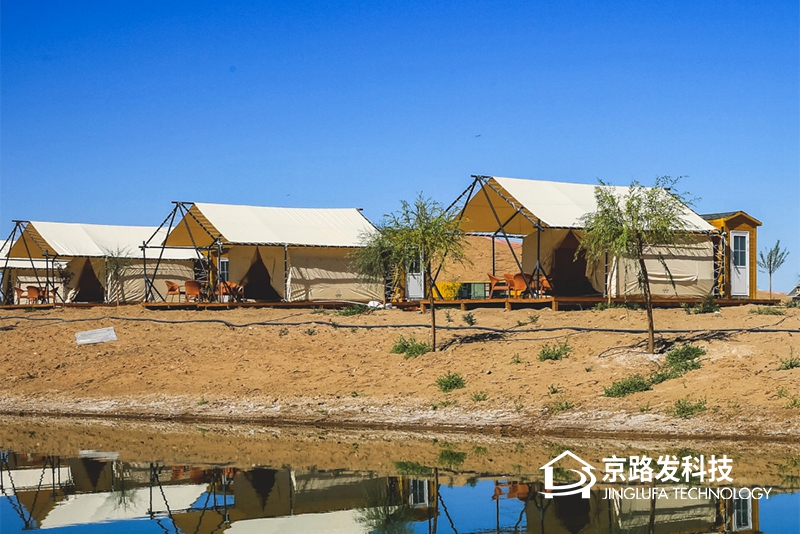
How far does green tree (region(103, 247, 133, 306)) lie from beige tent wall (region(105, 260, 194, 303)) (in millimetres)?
48

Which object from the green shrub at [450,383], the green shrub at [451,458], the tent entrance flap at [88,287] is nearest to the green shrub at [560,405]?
the green shrub at [450,383]

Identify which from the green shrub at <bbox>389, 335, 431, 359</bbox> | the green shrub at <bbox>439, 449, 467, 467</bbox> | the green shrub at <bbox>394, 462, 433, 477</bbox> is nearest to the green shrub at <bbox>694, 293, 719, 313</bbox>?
the green shrub at <bbox>389, 335, 431, 359</bbox>

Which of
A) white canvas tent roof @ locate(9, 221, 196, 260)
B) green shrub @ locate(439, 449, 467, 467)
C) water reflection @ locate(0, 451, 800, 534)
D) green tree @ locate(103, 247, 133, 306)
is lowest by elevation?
water reflection @ locate(0, 451, 800, 534)

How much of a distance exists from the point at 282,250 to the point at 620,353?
13.2 metres

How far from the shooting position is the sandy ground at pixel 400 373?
1392cm

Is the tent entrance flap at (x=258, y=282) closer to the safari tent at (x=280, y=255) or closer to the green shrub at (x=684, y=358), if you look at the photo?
the safari tent at (x=280, y=255)

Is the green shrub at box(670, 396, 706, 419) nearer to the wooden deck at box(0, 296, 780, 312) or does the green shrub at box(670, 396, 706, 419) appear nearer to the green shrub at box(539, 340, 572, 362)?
the green shrub at box(539, 340, 572, 362)

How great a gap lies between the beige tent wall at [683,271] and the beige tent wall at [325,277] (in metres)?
8.25

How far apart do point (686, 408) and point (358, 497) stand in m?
5.61

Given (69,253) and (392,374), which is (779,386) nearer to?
(392,374)

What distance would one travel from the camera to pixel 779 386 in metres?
13.8

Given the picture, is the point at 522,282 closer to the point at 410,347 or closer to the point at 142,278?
the point at 410,347

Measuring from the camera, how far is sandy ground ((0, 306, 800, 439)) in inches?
548

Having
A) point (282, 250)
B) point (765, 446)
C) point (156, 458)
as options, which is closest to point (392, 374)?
point (156, 458)
